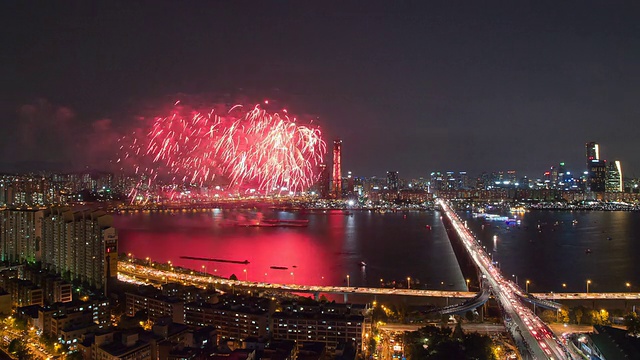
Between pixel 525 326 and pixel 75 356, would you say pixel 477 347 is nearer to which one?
pixel 525 326

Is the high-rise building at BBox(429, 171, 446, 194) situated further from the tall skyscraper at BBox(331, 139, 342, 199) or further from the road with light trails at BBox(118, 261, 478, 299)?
the road with light trails at BBox(118, 261, 478, 299)

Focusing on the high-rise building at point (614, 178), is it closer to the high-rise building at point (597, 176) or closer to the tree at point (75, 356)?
the high-rise building at point (597, 176)

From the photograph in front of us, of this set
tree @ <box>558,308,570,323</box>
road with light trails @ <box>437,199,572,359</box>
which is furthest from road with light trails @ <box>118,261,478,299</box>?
tree @ <box>558,308,570,323</box>

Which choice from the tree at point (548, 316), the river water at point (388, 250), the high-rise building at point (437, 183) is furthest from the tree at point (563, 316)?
the high-rise building at point (437, 183)

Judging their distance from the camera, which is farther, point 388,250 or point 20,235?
point 388,250

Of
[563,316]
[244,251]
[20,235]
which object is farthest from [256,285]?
[244,251]

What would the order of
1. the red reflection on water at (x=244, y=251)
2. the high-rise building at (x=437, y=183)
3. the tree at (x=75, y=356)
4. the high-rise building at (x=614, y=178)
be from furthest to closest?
1. the high-rise building at (x=437, y=183)
2. the high-rise building at (x=614, y=178)
3. the red reflection on water at (x=244, y=251)
4. the tree at (x=75, y=356)
